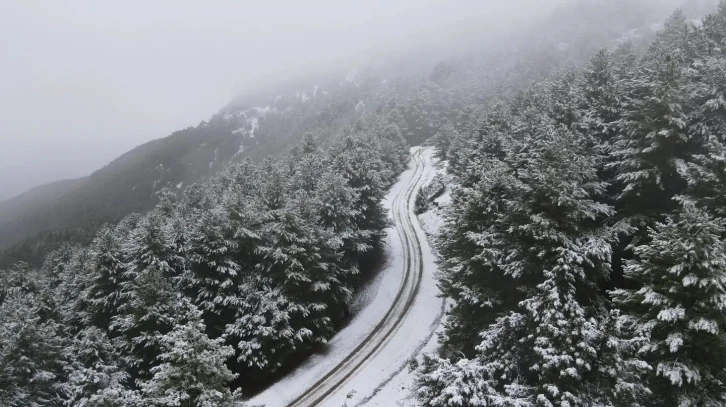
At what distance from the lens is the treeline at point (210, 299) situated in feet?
65.7

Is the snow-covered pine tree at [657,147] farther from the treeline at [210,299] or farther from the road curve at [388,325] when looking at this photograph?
the treeline at [210,299]

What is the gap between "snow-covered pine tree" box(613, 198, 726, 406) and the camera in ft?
36.7

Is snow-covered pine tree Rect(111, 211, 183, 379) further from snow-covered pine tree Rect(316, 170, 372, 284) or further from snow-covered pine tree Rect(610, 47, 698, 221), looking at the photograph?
snow-covered pine tree Rect(610, 47, 698, 221)

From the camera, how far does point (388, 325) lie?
99.6ft

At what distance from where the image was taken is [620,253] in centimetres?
1970

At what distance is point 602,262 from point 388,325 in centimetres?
1799

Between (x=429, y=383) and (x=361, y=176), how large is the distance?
27.0 meters

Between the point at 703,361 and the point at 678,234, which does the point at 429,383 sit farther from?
the point at 678,234

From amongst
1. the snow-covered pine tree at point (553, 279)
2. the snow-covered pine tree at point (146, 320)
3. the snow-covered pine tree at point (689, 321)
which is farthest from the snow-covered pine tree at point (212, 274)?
the snow-covered pine tree at point (689, 321)

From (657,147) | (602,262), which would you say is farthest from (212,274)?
(657,147)

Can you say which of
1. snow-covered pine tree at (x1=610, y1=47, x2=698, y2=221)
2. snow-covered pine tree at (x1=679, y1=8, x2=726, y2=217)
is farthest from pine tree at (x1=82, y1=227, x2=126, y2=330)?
snow-covered pine tree at (x1=679, y1=8, x2=726, y2=217)

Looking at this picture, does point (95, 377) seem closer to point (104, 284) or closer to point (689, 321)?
point (104, 284)

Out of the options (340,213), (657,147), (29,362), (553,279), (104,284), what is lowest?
(553,279)

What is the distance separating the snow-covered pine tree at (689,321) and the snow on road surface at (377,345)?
13.8m
